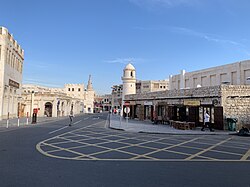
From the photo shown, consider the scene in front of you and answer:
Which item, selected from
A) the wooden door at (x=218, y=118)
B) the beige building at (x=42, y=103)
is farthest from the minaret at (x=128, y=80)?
the wooden door at (x=218, y=118)

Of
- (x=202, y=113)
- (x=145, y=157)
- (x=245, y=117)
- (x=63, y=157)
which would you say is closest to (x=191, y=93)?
(x=202, y=113)

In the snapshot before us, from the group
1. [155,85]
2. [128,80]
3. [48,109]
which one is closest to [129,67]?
[128,80]

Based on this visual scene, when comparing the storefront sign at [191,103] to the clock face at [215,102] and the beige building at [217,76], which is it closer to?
the clock face at [215,102]

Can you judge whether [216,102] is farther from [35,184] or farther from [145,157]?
[35,184]

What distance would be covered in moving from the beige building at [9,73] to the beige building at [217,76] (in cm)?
2733

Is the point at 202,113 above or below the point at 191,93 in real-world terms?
below

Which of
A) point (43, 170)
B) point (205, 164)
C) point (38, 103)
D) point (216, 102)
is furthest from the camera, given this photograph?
point (38, 103)

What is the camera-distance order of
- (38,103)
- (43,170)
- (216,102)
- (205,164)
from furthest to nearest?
(38,103) < (216,102) < (205,164) < (43,170)

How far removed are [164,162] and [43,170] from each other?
4048 millimetres

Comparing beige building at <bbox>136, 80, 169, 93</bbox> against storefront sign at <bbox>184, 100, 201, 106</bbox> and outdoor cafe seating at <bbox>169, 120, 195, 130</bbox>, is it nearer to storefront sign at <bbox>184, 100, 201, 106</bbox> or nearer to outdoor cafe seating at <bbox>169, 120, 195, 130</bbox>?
storefront sign at <bbox>184, 100, 201, 106</bbox>

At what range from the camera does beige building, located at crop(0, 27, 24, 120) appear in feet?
92.1

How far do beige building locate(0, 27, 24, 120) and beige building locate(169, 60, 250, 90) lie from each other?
2733cm

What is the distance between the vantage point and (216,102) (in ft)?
64.4

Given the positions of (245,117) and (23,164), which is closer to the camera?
(23,164)
